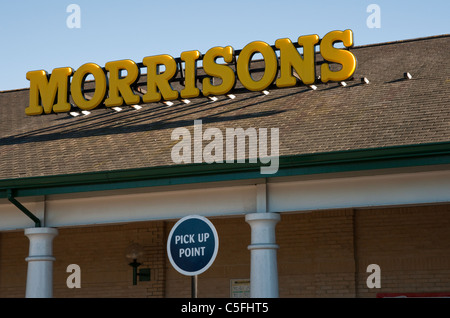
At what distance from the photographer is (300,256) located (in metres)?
16.9

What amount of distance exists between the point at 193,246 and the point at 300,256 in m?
8.14

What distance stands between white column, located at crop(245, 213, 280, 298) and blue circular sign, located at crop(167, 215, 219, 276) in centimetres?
450

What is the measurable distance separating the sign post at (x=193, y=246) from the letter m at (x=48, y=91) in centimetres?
1112

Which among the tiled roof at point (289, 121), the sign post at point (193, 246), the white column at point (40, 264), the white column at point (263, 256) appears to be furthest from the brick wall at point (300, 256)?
the sign post at point (193, 246)

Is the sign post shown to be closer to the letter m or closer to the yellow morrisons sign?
the yellow morrisons sign

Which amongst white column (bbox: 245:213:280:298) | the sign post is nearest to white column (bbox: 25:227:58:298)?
white column (bbox: 245:213:280:298)

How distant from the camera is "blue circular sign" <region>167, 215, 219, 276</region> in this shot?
891 cm

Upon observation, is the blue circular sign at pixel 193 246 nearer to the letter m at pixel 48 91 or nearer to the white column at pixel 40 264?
the white column at pixel 40 264

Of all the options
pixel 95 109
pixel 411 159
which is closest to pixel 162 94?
pixel 95 109

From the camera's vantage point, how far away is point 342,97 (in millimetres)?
17312

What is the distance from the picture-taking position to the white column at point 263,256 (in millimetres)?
13438

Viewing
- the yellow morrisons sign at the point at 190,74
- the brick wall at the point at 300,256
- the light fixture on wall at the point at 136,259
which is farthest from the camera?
the yellow morrisons sign at the point at 190,74

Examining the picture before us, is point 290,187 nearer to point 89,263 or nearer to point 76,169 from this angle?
point 76,169
